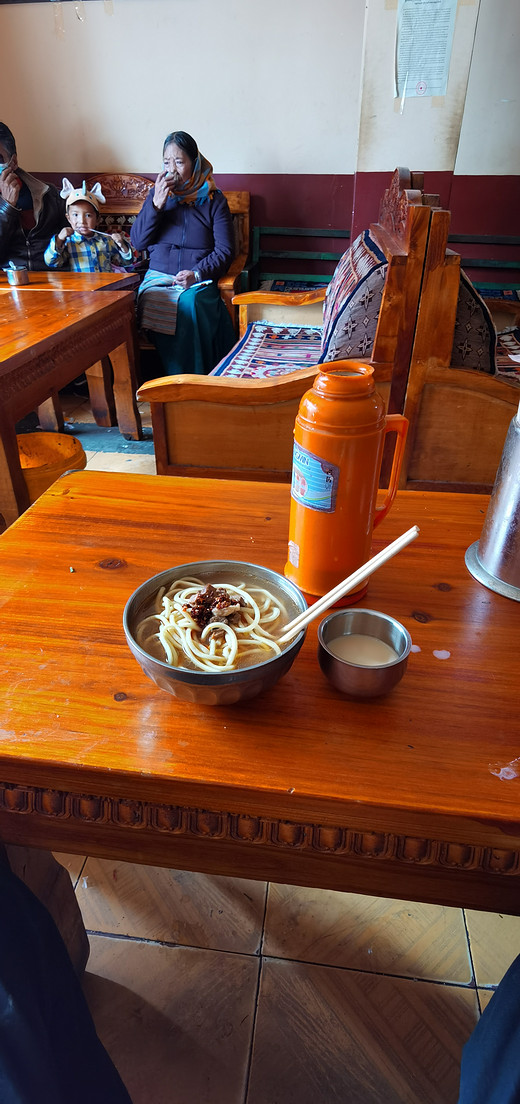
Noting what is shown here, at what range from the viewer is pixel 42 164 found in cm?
459

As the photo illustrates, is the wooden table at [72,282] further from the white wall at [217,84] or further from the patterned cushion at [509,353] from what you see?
the patterned cushion at [509,353]

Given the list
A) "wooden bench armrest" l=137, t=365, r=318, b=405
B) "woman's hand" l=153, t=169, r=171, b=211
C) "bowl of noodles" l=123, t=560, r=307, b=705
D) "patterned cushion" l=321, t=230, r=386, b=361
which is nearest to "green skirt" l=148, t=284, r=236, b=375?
"woman's hand" l=153, t=169, r=171, b=211

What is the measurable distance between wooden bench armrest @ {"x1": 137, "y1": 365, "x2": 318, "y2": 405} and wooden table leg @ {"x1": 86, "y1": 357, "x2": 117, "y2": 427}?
1525 millimetres

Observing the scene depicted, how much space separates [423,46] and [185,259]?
1.62 meters

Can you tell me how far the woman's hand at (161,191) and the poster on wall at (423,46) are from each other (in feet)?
4.29

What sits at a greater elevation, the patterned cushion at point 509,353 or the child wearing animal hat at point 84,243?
the child wearing animal hat at point 84,243

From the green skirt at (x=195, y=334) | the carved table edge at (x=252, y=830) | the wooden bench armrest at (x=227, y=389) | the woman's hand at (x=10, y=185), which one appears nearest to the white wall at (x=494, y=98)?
the green skirt at (x=195, y=334)

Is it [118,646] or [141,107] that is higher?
[141,107]

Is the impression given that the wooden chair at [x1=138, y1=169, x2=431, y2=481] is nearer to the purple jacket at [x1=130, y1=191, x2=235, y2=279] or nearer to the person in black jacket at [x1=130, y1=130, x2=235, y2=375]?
the person in black jacket at [x1=130, y1=130, x2=235, y2=375]

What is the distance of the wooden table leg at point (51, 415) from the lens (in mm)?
3360

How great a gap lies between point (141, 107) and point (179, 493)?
4.45m

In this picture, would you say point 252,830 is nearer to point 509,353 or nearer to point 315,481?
point 315,481

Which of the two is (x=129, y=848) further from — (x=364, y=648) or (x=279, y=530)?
(x=279, y=530)

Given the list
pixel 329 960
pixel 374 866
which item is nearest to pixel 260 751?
pixel 374 866
